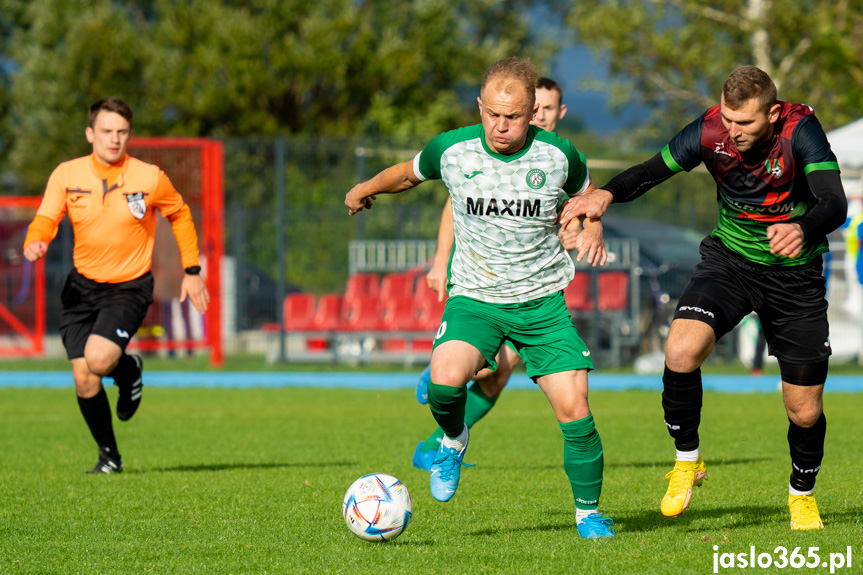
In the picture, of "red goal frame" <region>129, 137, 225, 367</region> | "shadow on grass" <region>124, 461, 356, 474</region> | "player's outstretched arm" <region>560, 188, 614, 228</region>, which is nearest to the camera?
"player's outstretched arm" <region>560, 188, 614, 228</region>

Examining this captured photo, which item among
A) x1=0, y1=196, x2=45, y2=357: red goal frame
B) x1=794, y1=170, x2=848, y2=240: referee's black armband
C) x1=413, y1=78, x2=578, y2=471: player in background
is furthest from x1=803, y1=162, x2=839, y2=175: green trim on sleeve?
x1=0, y1=196, x2=45, y2=357: red goal frame

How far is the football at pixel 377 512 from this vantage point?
17.2 ft

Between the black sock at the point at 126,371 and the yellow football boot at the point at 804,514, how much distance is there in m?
4.47

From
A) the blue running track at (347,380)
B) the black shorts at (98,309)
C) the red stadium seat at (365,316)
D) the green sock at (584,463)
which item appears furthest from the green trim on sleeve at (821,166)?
the red stadium seat at (365,316)

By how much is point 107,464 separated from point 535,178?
3.96 metres

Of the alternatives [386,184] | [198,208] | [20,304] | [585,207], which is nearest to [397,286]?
[198,208]

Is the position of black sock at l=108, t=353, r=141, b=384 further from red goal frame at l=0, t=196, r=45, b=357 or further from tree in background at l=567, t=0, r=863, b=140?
tree in background at l=567, t=0, r=863, b=140

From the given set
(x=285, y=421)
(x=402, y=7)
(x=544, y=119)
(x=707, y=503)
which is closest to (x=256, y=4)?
(x=402, y=7)

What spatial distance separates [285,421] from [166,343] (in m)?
6.66

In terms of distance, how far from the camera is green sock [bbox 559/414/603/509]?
5367 mm

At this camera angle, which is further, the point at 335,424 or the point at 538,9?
the point at 538,9

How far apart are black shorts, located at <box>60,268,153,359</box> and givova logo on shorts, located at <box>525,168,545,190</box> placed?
336cm

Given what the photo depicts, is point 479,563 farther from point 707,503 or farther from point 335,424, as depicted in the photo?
point 335,424

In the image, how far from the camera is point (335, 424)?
36.9ft
